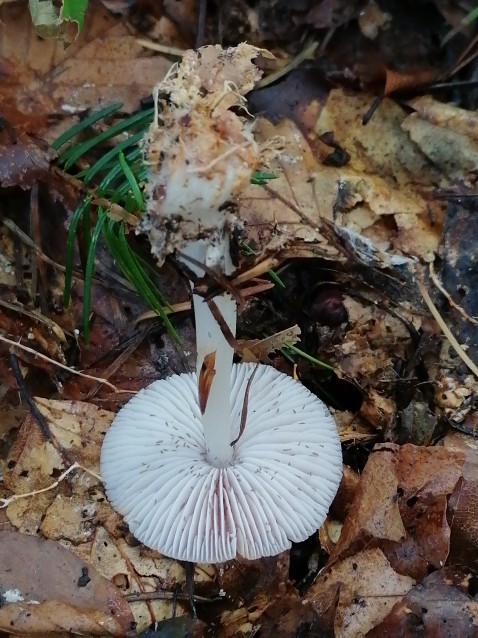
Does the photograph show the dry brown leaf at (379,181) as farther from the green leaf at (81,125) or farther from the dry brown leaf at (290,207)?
the green leaf at (81,125)

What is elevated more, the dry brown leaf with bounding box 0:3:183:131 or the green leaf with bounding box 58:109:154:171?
the dry brown leaf with bounding box 0:3:183:131

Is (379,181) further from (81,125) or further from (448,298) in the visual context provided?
(81,125)

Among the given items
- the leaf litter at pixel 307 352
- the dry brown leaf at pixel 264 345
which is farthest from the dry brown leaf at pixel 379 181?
the dry brown leaf at pixel 264 345

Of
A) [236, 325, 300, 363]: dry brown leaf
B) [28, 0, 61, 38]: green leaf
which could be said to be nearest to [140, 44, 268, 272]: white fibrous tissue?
[236, 325, 300, 363]: dry brown leaf

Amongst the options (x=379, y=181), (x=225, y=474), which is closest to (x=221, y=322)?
(x=225, y=474)

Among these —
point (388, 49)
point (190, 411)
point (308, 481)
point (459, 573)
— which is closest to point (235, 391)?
point (190, 411)

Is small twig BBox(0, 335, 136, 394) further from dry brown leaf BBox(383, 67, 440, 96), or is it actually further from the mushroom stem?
dry brown leaf BBox(383, 67, 440, 96)
